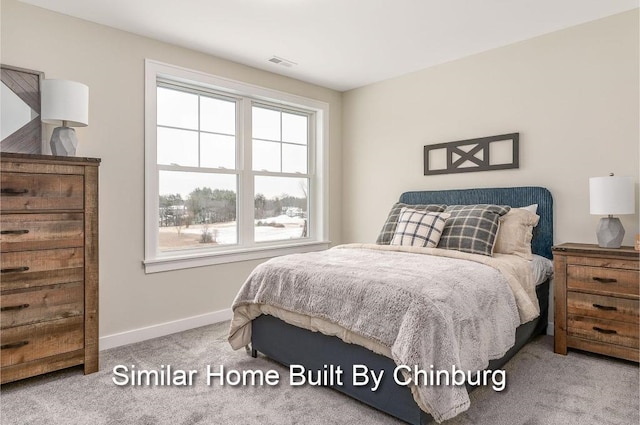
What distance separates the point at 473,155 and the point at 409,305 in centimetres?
230

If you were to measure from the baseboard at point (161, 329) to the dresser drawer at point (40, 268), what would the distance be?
763 mm

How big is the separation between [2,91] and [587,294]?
4.04m

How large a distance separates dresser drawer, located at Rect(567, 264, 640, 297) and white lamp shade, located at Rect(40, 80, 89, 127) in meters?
3.43

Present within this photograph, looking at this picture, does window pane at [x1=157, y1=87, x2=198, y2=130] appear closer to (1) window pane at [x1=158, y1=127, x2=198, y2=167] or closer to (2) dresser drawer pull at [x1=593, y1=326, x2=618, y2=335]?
(1) window pane at [x1=158, y1=127, x2=198, y2=167]

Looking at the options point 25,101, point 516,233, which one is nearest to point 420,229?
point 516,233

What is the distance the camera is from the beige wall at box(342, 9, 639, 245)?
111 inches

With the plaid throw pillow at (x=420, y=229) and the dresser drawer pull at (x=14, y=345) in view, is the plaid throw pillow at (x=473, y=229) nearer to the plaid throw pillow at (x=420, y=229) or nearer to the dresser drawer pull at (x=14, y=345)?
the plaid throw pillow at (x=420, y=229)

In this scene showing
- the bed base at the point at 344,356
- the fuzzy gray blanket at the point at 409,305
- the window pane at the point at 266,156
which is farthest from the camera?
the window pane at the point at 266,156

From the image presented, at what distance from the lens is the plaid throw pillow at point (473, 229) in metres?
2.83

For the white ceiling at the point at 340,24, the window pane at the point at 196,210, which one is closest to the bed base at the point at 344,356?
the window pane at the point at 196,210

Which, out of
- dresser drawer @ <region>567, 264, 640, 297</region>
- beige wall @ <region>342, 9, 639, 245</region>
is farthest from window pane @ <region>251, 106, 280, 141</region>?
dresser drawer @ <region>567, 264, 640, 297</region>

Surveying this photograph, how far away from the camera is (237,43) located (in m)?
3.26

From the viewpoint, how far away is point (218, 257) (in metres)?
3.58

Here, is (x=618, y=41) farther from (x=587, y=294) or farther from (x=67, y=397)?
(x=67, y=397)
